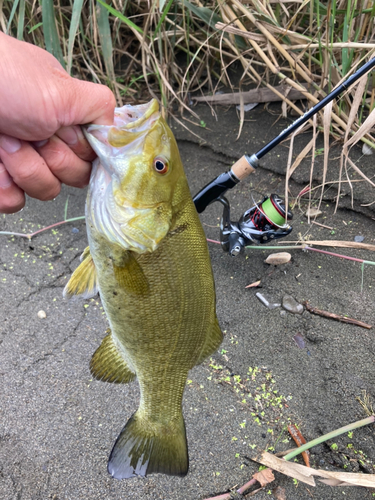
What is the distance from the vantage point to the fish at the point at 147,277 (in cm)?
117

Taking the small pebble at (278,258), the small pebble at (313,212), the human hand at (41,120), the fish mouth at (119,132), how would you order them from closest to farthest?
1. the human hand at (41,120)
2. the fish mouth at (119,132)
3. the small pebble at (278,258)
4. the small pebble at (313,212)

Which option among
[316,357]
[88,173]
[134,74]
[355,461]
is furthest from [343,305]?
[134,74]

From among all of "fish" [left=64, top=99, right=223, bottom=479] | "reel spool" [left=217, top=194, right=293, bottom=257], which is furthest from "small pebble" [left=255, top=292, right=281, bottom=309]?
"fish" [left=64, top=99, right=223, bottom=479]

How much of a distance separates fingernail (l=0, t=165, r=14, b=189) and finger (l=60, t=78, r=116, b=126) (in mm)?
339

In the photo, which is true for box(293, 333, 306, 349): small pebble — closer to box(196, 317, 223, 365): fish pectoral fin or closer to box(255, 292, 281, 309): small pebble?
box(255, 292, 281, 309): small pebble

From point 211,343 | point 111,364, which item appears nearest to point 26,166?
point 111,364

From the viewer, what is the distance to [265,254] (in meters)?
2.75

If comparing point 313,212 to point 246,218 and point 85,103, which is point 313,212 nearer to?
point 246,218

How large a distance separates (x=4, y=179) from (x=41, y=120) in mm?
357

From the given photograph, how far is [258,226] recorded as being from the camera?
2277 mm

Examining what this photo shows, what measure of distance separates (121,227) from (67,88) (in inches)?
17.4

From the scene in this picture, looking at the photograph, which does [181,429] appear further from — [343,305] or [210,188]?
[343,305]

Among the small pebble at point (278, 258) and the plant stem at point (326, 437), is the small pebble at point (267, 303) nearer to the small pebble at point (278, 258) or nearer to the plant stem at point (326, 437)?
the small pebble at point (278, 258)

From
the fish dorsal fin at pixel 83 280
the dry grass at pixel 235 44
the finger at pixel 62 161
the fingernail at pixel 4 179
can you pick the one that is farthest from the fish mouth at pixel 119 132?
the dry grass at pixel 235 44
